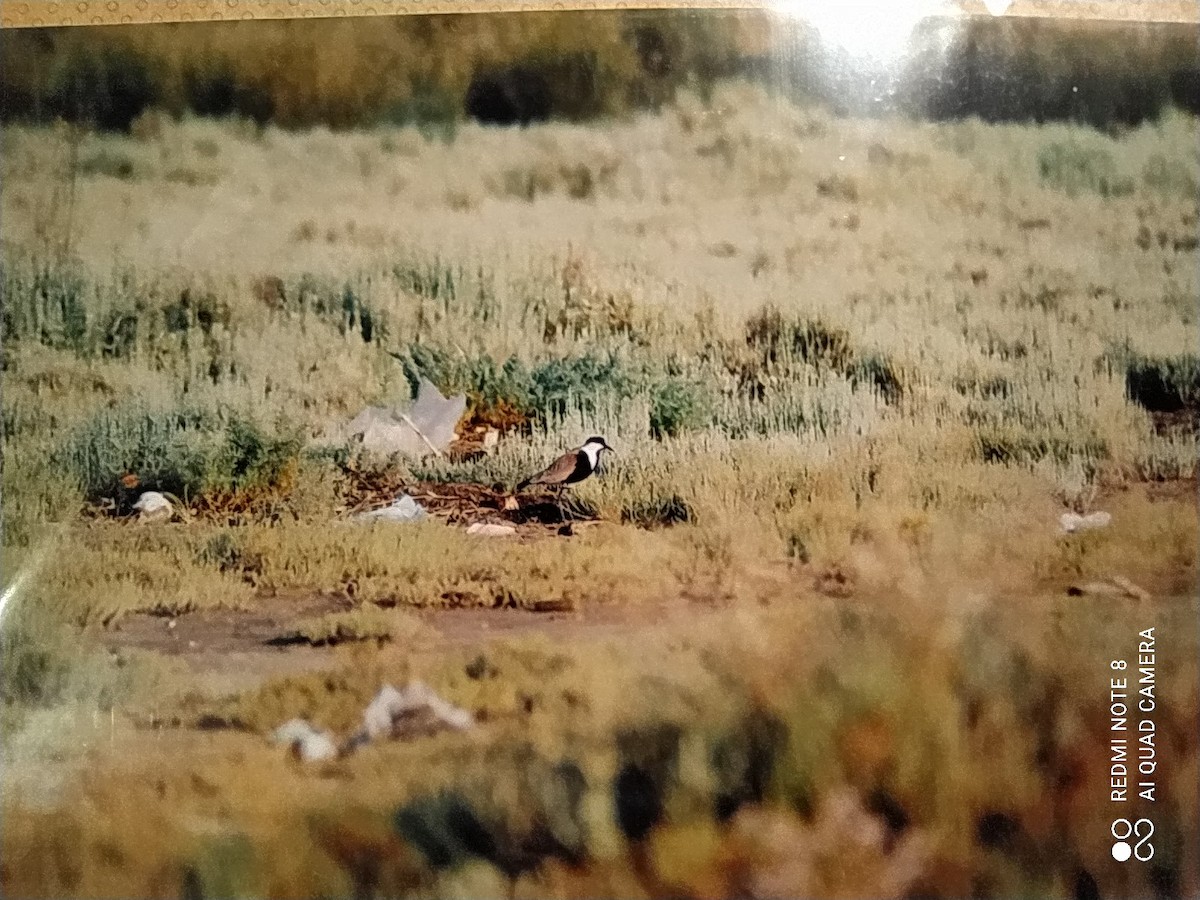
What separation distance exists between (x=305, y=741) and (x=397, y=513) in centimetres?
26

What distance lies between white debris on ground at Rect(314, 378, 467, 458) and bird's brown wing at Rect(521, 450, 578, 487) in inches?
4.0

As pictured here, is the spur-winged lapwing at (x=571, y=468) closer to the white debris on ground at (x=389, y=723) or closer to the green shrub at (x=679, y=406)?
the green shrub at (x=679, y=406)

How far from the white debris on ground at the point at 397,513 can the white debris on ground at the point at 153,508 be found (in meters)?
0.20

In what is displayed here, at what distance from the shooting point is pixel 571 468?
3.37 ft

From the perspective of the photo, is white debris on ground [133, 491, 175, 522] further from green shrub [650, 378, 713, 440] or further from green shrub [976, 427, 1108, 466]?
green shrub [976, 427, 1108, 466]

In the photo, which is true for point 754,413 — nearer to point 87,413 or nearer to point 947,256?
point 947,256

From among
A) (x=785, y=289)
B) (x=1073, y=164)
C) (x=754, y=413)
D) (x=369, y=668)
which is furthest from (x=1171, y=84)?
(x=369, y=668)

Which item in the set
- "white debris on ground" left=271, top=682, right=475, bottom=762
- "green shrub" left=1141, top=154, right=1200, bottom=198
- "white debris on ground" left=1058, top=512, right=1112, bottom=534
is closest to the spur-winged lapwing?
"white debris on ground" left=271, top=682, right=475, bottom=762

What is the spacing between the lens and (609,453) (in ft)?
3.38

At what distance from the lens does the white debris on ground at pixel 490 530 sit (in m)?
1.02

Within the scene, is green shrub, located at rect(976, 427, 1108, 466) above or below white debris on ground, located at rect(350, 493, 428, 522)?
above

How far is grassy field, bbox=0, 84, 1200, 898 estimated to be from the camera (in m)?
1.00

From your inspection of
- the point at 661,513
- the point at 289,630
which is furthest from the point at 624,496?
the point at 289,630

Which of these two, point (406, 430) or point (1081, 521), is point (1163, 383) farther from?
point (406, 430)
